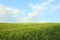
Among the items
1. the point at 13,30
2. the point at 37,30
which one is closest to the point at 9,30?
the point at 13,30

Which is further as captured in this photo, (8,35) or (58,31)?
(58,31)

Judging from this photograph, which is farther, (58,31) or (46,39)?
(58,31)

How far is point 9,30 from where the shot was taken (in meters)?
12.7

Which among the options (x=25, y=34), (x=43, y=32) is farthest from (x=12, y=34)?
(x=43, y=32)

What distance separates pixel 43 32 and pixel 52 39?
3.19ft

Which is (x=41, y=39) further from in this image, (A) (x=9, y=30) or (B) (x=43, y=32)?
(A) (x=9, y=30)

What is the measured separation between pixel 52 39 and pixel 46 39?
0.53 meters

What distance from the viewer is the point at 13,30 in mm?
12703

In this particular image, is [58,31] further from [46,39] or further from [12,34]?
[12,34]

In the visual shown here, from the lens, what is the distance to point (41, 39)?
40.0ft

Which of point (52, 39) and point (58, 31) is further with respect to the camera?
point (58, 31)

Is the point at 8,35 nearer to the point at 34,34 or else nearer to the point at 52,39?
the point at 34,34

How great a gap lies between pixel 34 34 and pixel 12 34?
6.09ft

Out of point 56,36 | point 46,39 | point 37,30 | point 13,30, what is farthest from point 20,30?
point 56,36
